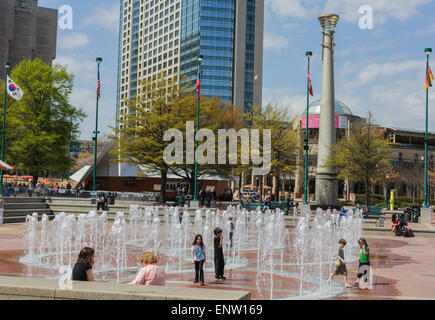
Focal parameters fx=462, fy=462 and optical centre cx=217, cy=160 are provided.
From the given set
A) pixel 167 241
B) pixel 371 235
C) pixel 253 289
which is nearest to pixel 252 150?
pixel 371 235

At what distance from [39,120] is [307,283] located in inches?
1453

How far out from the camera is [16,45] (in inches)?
2869

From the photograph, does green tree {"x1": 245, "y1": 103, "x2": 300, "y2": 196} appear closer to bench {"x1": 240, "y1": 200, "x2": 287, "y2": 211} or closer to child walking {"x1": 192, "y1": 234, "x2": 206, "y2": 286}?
bench {"x1": 240, "y1": 200, "x2": 287, "y2": 211}

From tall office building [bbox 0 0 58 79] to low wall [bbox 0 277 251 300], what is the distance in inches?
2762

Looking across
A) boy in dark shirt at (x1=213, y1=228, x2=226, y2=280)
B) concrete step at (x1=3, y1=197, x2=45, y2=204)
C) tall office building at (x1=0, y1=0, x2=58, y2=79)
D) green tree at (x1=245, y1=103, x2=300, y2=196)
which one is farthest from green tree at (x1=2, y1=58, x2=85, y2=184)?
boy in dark shirt at (x1=213, y1=228, x2=226, y2=280)

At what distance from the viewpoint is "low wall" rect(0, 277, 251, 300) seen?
527 cm

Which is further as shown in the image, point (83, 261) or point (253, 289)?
point (253, 289)

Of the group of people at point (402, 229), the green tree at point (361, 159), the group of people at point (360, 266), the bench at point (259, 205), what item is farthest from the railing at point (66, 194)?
the group of people at point (360, 266)

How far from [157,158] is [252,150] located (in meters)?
9.77

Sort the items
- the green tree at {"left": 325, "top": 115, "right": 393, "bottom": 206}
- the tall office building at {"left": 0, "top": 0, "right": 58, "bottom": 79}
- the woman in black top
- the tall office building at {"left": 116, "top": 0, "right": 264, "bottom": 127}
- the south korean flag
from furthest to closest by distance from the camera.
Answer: the tall office building at {"left": 116, "top": 0, "right": 264, "bottom": 127} → the tall office building at {"left": 0, "top": 0, "right": 58, "bottom": 79} → the green tree at {"left": 325, "top": 115, "right": 393, "bottom": 206} → the south korean flag → the woman in black top

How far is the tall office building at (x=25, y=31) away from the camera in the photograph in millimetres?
69438

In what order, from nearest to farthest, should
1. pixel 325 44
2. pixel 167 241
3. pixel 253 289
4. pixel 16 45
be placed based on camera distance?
pixel 253 289 < pixel 167 241 < pixel 325 44 < pixel 16 45

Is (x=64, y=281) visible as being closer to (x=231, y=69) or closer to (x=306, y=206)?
(x=306, y=206)

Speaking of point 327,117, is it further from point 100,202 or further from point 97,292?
point 97,292
